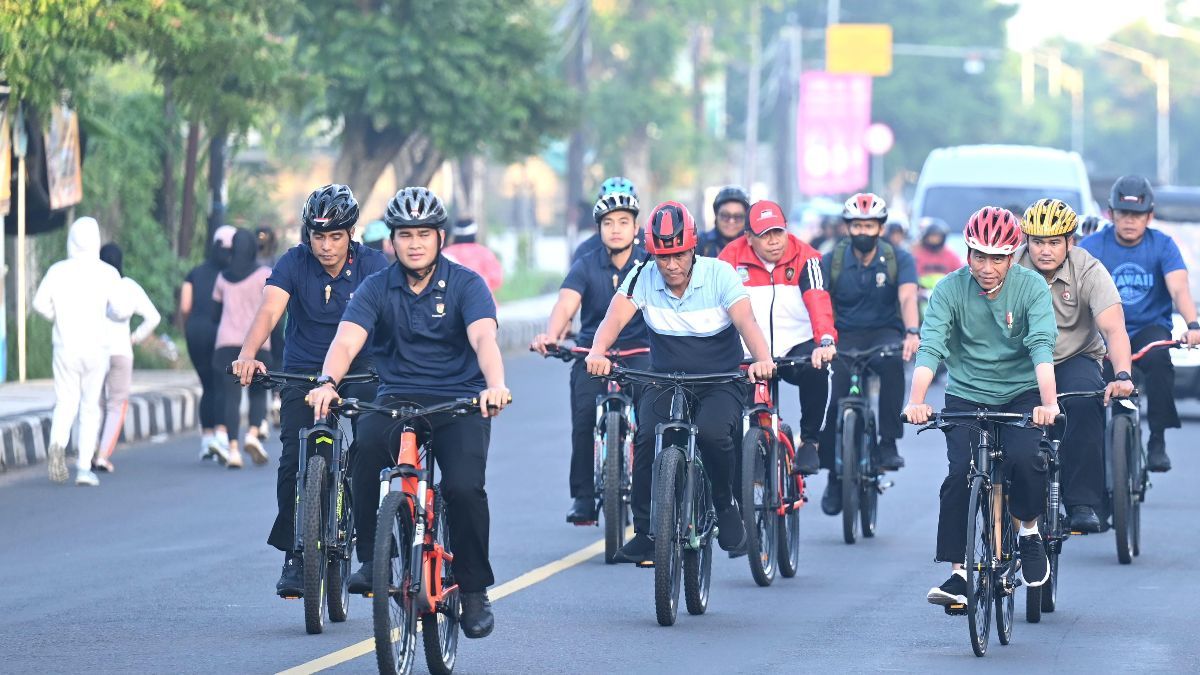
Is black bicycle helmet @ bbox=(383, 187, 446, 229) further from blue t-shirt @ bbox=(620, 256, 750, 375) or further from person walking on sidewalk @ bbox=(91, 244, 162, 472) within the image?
person walking on sidewalk @ bbox=(91, 244, 162, 472)

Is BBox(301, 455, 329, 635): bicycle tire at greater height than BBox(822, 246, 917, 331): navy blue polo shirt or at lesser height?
lesser

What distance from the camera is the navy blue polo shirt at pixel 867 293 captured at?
13766 mm

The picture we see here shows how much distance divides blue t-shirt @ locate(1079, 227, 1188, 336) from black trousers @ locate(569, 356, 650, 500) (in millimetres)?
2564

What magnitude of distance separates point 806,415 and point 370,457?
4.62 metres

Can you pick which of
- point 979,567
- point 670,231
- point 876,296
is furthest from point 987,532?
point 876,296

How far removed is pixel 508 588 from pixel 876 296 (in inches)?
143

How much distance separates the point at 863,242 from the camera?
13.7m

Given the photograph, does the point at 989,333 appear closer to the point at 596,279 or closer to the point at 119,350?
the point at 596,279

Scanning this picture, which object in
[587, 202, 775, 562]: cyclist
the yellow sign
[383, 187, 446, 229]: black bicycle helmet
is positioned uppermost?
the yellow sign

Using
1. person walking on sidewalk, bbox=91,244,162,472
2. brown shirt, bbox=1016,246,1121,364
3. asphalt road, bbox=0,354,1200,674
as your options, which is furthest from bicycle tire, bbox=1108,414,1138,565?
person walking on sidewalk, bbox=91,244,162,472

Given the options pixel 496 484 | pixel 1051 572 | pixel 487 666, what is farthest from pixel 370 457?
pixel 496 484

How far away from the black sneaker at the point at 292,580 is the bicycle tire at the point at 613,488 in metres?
A: 2.18

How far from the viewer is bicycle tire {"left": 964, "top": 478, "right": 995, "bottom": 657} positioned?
8969 mm

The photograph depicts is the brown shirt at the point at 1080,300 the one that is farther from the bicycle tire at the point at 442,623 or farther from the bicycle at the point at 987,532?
the bicycle tire at the point at 442,623
